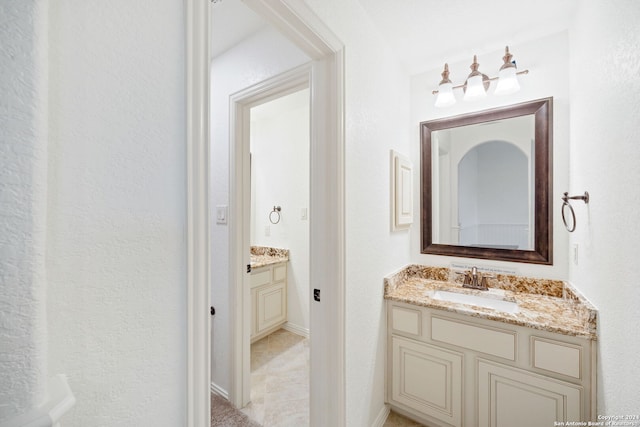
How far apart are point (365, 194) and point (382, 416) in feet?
4.60

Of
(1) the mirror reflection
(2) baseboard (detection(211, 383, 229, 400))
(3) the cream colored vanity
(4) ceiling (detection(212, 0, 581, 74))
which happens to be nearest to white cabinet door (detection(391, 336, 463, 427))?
(1) the mirror reflection

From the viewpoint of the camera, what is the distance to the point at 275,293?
114 inches

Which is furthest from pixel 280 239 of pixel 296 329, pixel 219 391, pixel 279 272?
pixel 219 391

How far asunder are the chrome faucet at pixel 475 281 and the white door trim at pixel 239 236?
1.55m

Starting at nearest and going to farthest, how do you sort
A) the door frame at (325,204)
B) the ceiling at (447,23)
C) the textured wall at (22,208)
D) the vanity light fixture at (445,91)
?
1. the textured wall at (22,208)
2. the door frame at (325,204)
3. the ceiling at (447,23)
4. the vanity light fixture at (445,91)

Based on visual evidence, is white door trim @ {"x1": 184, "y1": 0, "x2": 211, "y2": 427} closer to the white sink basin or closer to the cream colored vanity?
the white sink basin

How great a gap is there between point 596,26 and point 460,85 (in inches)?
33.5

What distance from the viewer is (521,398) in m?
1.38

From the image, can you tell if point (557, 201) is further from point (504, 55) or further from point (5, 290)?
point (5, 290)

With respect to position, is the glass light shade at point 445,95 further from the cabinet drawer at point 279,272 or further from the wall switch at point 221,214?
the cabinet drawer at point 279,272

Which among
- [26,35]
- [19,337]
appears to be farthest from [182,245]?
[26,35]

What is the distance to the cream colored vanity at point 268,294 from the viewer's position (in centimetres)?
265

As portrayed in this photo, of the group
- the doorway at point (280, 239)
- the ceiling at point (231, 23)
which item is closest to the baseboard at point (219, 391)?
the doorway at point (280, 239)

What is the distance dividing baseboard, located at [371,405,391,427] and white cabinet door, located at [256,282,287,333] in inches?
55.1
